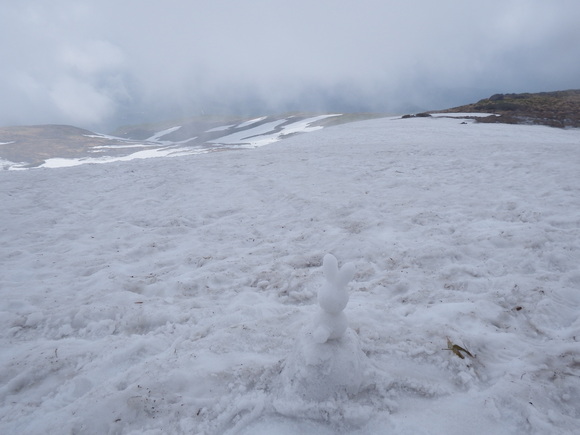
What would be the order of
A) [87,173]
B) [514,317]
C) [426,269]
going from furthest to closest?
[87,173] < [426,269] < [514,317]

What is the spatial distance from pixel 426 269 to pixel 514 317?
1.26 metres

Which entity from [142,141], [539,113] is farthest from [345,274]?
[142,141]

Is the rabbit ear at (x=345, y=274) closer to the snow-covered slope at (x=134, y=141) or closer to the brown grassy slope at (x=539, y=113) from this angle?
the brown grassy slope at (x=539, y=113)

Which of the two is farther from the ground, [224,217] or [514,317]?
[224,217]

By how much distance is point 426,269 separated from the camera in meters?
4.50

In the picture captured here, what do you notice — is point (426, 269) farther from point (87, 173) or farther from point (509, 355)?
point (87, 173)

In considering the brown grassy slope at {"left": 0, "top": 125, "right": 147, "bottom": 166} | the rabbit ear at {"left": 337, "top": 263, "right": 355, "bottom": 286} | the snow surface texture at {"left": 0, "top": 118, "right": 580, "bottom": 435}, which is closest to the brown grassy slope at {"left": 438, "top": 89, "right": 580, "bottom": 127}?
the snow surface texture at {"left": 0, "top": 118, "right": 580, "bottom": 435}

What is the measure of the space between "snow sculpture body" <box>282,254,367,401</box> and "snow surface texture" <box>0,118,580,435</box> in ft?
0.23

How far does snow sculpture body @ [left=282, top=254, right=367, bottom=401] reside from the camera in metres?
2.45

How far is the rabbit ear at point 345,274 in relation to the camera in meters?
2.38

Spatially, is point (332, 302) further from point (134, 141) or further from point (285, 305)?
point (134, 141)

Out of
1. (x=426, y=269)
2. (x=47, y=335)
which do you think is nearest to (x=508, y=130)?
(x=426, y=269)

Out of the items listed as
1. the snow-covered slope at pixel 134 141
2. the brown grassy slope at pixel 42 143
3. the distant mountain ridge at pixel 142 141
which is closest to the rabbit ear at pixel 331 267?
the snow-covered slope at pixel 134 141

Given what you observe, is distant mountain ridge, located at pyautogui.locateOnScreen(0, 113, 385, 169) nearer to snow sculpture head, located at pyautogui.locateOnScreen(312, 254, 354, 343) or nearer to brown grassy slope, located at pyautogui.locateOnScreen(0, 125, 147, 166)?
brown grassy slope, located at pyautogui.locateOnScreen(0, 125, 147, 166)
